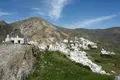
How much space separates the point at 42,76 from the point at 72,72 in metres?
6.09

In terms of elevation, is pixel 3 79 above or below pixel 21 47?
below

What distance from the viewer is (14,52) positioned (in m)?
43.7

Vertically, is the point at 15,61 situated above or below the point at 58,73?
above

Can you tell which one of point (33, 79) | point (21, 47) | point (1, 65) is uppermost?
point (21, 47)

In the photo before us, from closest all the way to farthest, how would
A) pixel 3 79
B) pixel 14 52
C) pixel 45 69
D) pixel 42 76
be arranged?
1. pixel 3 79
2. pixel 14 52
3. pixel 42 76
4. pixel 45 69

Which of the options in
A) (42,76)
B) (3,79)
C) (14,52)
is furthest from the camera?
(42,76)

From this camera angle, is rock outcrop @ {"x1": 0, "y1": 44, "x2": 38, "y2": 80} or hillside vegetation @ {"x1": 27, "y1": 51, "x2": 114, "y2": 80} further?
hillside vegetation @ {"x1": 27, "y1": 51, "x2": 114, "y2": 80}

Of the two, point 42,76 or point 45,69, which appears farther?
point 45,69

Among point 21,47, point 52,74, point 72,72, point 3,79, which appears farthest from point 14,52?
point 72,72

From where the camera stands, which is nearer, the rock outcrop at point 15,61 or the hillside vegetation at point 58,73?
the rock outcrop at point 15,61

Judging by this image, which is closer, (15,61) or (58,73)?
(15,61)

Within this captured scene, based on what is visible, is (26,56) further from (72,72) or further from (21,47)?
(72,72)

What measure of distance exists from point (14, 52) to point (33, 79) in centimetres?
607

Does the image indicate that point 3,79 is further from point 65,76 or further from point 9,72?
point 65,76
